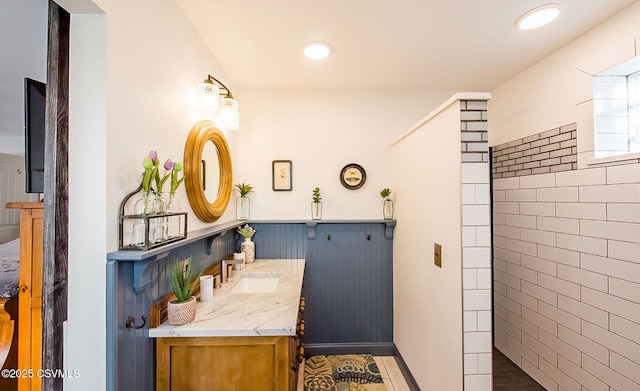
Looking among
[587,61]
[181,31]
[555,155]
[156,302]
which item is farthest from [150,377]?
[587,61]

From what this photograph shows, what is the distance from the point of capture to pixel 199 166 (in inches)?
63.7

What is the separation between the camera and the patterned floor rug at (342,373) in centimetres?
211

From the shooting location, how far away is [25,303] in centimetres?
112

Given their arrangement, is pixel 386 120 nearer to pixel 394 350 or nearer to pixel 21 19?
pixel 394 350

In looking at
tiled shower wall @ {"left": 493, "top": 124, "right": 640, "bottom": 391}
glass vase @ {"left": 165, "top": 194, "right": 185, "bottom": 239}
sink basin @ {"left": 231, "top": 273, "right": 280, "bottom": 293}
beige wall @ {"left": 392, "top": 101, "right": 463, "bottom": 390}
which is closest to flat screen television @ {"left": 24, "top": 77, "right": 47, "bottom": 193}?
glass vase @ {"left": 165, "top": 194, "right": 185, "bottom": 239}

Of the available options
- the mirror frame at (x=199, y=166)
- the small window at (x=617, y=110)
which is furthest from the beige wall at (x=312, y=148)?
the small window at (x=617, y=110)

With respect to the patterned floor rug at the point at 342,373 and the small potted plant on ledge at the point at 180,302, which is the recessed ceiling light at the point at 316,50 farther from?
the patterned floor rug at the point at 342,373

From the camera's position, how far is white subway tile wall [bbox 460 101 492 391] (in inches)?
54.4

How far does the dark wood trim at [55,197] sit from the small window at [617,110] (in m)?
2.66

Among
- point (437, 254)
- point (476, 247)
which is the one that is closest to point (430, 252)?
point (437, 254)

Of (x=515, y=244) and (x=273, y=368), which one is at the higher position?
(x=515, y=244)

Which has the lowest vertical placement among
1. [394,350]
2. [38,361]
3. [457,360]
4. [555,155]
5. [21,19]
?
[394,350]

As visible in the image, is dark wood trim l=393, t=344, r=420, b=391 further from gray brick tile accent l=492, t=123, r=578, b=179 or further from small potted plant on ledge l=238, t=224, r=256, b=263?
gray brick tile accent l=492, t=123, r=578, b=179

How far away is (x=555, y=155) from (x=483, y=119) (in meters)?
1.00
